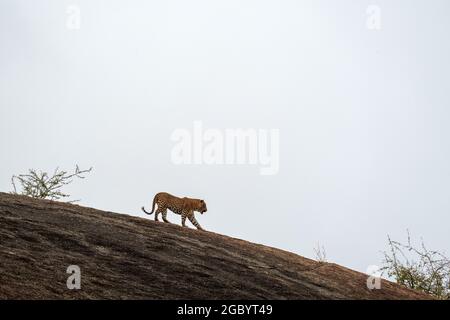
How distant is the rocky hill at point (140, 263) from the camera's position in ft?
32.2

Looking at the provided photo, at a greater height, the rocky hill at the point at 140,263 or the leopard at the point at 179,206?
the leopard at the point at 179,206

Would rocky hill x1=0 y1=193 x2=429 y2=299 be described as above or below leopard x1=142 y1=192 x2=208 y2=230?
below

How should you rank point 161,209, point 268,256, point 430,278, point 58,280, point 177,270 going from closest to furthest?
point 58,280
point 177,270
point 268,256
point 430,278
point 161,209

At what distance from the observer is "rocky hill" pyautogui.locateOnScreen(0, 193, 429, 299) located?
9812 millimetres

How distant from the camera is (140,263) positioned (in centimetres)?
1146

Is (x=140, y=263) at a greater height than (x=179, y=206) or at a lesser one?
lesser

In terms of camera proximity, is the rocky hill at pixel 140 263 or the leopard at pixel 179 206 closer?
the rocky hill at pixel 140 263

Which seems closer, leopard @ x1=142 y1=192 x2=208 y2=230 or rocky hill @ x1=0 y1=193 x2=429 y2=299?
rocky hill @ x1=0 y1=193 x2=429 y2=299

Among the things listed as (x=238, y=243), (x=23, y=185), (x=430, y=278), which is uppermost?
(x=23, y=185)

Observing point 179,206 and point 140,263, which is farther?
point 179,206
